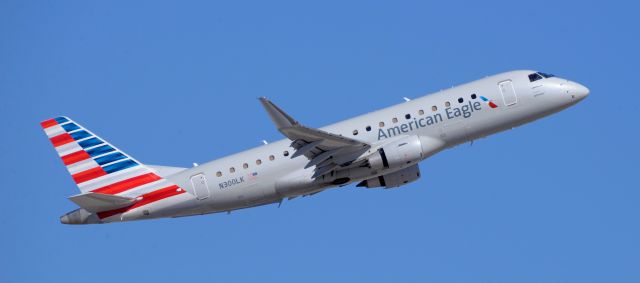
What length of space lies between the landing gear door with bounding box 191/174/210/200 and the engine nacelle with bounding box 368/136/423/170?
34.6 ft

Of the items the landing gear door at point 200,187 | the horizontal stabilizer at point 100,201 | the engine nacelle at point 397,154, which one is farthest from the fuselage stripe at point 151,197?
the engine nacelle at point 397,154

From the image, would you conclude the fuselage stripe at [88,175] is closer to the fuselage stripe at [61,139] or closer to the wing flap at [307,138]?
the fuselage stripe at [61,139]

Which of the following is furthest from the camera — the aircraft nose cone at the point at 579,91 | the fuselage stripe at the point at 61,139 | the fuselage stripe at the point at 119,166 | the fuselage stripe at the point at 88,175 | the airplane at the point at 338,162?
the fuselage stripe at the point at 61,139

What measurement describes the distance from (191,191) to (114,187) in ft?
17.5

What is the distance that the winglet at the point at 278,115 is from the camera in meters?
48.5

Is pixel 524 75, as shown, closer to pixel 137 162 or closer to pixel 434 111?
pixel 434 111

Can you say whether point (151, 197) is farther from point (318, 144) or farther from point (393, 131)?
point (393, 131)

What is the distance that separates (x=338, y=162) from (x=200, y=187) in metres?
8.99

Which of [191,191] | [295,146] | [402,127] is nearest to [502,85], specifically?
[402,127]

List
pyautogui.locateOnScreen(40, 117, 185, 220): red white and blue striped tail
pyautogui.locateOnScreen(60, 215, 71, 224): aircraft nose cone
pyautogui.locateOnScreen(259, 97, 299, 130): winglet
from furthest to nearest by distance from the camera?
pyautogui.locateOnScreen(40, 117, 185, 220): red white and blue striped tail < pyautogui.locateOnScreen(60, 215, 71, 224): aircraft nose cone < pyautogui.locateOnScreen(259, 97, 299, 130): winglet

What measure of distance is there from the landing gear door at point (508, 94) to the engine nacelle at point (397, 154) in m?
6.37

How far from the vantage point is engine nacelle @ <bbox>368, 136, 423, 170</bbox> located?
178ft

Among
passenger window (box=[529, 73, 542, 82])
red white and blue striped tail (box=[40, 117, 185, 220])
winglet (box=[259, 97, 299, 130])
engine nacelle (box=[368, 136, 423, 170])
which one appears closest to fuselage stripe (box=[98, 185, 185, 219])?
red white and blue striped tail (box=[40, 117, 185, 220])

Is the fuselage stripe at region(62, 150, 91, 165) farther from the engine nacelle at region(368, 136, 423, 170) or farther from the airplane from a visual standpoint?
the engine nacelle at region(368, 136, 423, 170)
